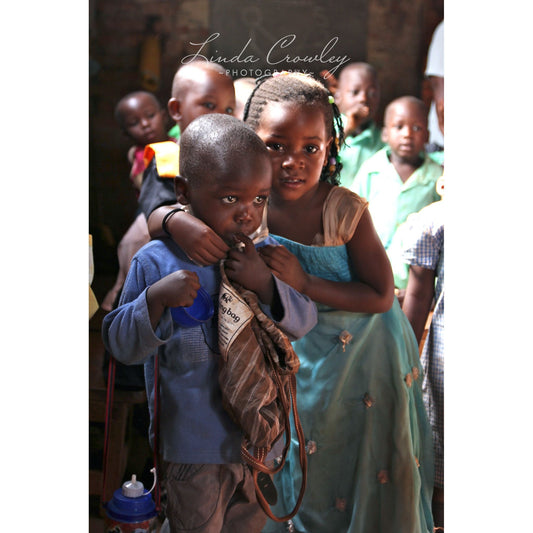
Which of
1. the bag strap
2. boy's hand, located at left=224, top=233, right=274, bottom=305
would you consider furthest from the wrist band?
the bag strap

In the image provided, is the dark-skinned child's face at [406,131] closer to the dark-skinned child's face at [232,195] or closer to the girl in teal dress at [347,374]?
the girl in teal dress at [347,374]

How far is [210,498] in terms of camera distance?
58.0 inches

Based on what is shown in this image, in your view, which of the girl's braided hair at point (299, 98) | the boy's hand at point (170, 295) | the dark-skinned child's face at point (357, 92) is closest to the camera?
the boy's hand at point (170, 295)

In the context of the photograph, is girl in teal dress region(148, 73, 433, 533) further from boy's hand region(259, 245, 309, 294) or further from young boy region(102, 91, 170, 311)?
young boy region(102, 91, 170, 311)

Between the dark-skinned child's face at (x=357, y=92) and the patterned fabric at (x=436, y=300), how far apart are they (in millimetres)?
271

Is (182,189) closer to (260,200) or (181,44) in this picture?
(260,200)

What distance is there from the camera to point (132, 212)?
1.62m

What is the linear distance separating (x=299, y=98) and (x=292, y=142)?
0.31ft

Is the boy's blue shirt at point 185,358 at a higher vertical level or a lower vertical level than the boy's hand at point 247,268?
lower

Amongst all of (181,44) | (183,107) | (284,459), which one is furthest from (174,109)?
(284,459)

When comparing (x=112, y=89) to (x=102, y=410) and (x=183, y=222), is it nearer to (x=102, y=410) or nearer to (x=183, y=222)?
(x=183, y=222)

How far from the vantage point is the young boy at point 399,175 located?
5.62 ft

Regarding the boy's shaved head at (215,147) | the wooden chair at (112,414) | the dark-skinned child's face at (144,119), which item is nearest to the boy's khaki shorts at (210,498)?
the wooden chair at (112,414)
